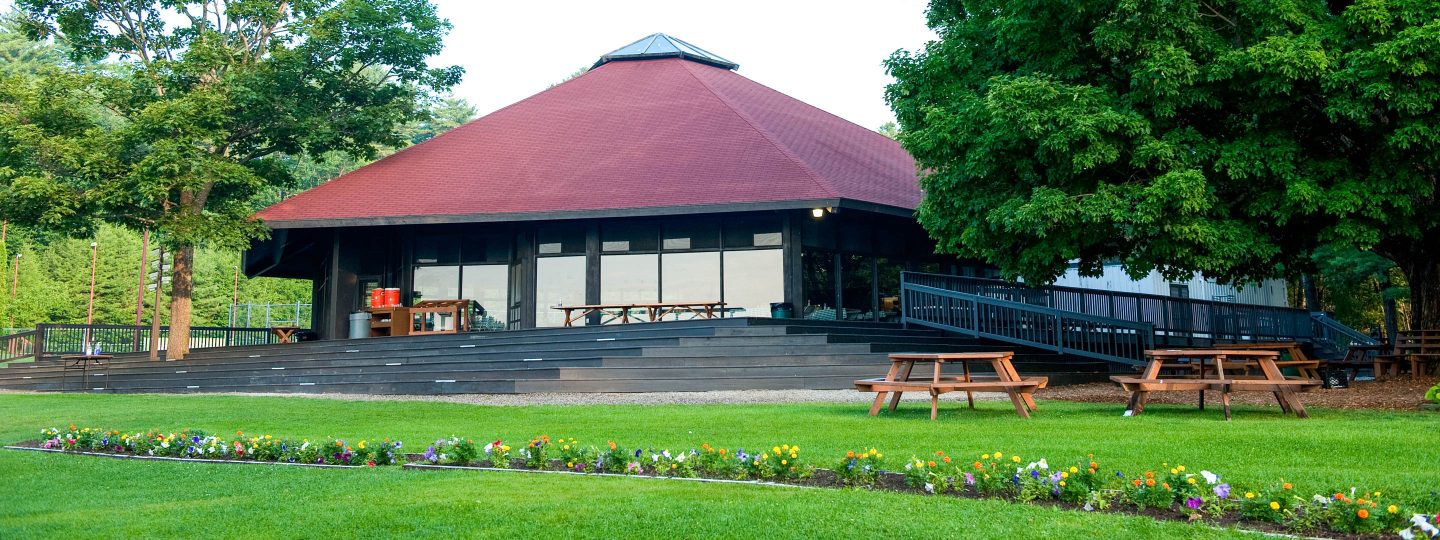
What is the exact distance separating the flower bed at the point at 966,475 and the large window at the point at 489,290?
49.3 feet

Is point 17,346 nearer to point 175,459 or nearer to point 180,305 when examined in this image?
point 180,305

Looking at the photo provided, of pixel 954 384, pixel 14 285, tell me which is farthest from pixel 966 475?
pixel 14 285

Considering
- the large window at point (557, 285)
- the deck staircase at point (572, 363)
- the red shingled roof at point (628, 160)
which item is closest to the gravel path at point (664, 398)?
the deck staircase at point (572, 363)

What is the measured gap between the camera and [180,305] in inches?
939

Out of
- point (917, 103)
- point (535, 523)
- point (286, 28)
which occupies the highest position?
point (286, 28)

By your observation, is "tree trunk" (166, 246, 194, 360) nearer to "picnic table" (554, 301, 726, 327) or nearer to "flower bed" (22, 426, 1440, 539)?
"picnic table" (554, 301, 726, 327)

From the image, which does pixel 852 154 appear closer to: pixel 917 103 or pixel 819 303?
pixel 819 303

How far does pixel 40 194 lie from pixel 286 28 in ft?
21.0

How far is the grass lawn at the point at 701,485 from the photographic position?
5.19 meters

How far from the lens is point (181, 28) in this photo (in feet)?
82.4

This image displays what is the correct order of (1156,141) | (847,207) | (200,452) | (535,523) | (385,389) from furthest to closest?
1. (847,207)
2. (385,389)
3. (1156,141)
4. (200,452)
5. (535,523)

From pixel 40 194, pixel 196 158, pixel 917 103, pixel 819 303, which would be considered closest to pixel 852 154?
pixel 819 303

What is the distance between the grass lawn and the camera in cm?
519

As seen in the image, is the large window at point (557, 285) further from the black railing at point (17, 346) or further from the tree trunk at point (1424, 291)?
the black railing at point (17, 346)
